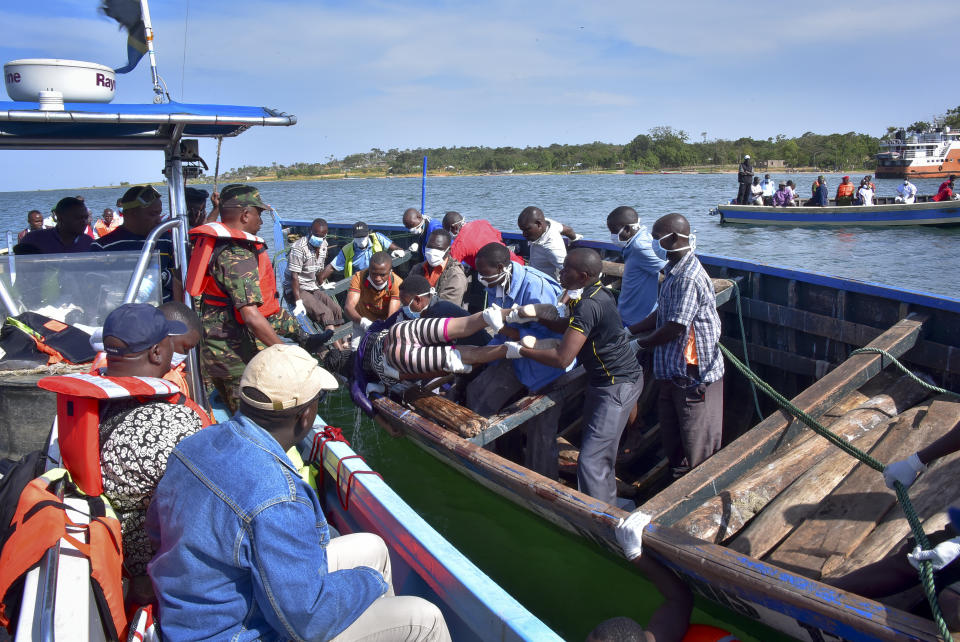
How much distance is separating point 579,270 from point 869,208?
21712 millimetres

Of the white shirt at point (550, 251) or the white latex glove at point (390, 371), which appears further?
the white shirt at point (550, 251)

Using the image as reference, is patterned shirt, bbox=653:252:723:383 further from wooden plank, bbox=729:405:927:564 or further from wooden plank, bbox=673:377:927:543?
wooden plank, bbox=729:405:927:564

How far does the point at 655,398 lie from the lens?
5.48 metres

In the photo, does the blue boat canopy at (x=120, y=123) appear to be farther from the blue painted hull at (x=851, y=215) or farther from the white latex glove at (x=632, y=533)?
the blue painted hull at (x=851, y=215)

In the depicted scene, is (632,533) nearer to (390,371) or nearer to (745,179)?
(390,371)

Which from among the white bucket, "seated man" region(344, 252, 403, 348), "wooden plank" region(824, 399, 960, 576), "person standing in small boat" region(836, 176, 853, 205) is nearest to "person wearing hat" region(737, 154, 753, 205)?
"person standing in small boat" region(836, 176, 853, 205)

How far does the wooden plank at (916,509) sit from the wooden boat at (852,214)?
2146 cm

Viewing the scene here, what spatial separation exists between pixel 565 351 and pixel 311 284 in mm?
5401

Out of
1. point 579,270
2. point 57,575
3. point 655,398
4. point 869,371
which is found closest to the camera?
point 57,575

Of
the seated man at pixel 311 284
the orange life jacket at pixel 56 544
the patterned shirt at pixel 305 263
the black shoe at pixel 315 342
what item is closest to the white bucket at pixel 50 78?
the black shoe at pixel 315 342

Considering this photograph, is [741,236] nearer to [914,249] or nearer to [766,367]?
[914,249]

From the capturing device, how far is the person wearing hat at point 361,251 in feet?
28.7

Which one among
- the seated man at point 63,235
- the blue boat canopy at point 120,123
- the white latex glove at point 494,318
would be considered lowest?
the white latex glove at point 494,318

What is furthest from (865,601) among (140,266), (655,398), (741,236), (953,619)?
(741,236)
